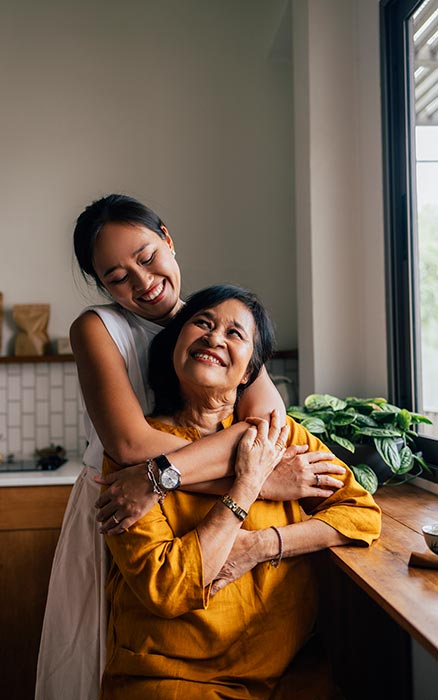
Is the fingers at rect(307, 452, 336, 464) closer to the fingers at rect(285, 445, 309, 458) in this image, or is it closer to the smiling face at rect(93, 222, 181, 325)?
the fingers at rect(285, 445, 309, 458)

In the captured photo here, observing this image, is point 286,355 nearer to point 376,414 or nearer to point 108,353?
point 376,414

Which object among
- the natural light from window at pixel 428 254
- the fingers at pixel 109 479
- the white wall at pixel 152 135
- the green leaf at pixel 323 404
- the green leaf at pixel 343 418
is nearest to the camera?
the fingers at pixel 109 479

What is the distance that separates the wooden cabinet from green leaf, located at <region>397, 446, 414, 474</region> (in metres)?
1.40

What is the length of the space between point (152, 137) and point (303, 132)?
3.10ft

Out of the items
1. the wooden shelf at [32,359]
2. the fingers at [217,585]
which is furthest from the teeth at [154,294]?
the wooden shelf at [32,359]

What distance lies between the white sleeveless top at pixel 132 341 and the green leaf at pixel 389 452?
740mm

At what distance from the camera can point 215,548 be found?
1285 mm

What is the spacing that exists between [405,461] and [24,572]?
163cm

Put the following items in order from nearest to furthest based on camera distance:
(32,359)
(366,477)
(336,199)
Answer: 1. (366,477)
2. (336,199)
3. (32,359)

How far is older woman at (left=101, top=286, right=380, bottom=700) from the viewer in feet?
4.21

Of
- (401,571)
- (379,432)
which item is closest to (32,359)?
(379,432)

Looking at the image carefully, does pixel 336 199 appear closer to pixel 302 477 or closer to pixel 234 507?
pixel 302 477

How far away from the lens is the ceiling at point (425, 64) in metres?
2.21

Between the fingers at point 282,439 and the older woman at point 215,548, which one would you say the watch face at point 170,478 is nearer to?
the older woman at point 215,548
